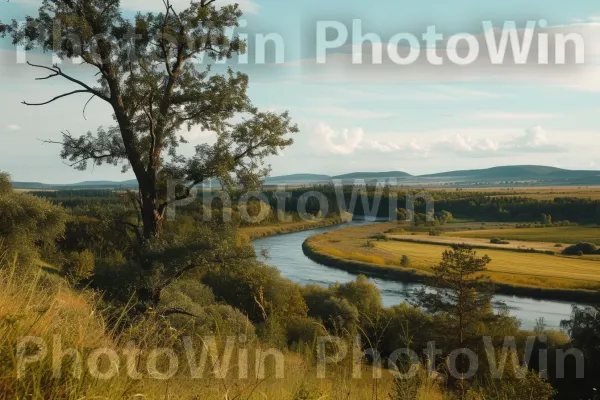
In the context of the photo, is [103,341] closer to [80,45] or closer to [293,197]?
[80,45]

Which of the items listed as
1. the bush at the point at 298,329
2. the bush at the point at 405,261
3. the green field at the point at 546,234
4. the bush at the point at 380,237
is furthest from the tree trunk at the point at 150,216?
the green field at the point at 546,234

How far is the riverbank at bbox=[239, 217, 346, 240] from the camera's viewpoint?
88750 mm

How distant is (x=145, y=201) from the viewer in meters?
12.7

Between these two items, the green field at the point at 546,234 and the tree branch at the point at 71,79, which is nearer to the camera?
the tree branch at the point at 71,79

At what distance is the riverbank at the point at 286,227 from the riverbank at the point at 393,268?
1049 centimetres

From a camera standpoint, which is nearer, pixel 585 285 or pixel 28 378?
pixel 28 378

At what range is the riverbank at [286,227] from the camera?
88.8m

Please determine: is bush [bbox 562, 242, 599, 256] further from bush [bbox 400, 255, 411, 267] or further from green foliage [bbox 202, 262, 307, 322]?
green foliage [bbox 202, 262, 307, 322]

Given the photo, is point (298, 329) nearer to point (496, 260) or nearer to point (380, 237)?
point (496, 260)

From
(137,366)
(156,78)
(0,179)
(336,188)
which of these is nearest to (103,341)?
(137,366)

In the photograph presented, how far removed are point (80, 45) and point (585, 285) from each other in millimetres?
56934

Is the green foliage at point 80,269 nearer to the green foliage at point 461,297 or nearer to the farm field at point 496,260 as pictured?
the green foliage at point 461,297

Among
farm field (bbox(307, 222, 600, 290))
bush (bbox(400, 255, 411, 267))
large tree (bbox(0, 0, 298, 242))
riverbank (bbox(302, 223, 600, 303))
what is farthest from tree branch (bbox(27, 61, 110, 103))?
bush (bbox(400, 255, 411, 267))

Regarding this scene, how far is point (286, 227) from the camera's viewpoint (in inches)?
3910
